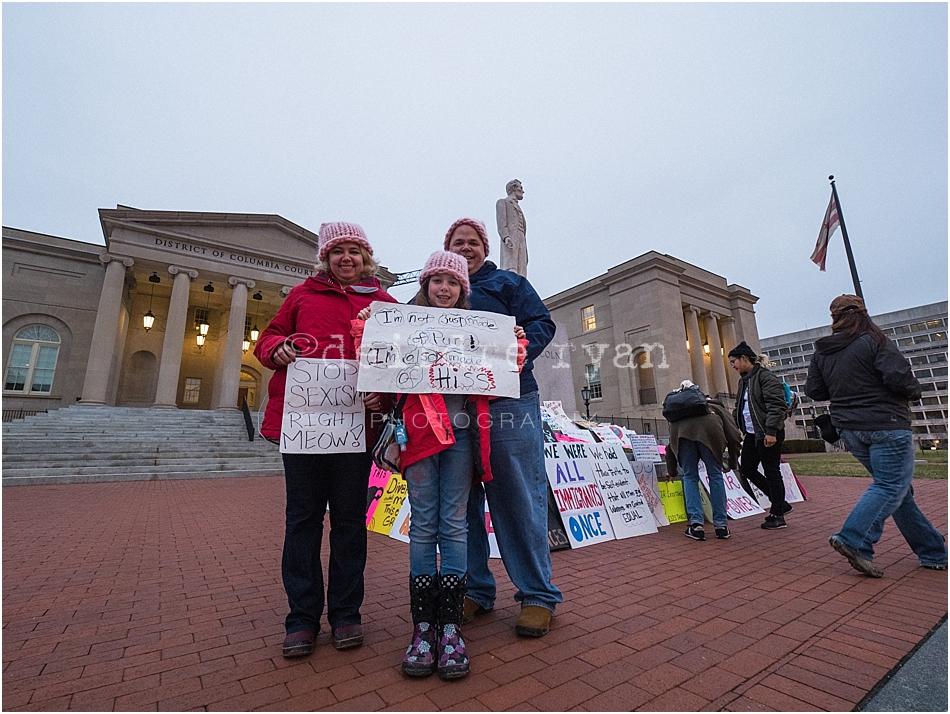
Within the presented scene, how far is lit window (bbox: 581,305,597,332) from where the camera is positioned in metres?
37.4

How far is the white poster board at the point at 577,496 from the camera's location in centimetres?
463

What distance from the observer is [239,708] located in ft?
5.86

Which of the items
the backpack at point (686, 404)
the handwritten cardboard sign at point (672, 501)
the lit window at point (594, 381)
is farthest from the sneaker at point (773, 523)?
the lit window at point (594, 381)

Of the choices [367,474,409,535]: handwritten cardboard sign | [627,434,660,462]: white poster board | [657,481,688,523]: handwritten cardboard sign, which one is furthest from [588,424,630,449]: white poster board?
[367,474,409,535]: handwritten cardboard sign

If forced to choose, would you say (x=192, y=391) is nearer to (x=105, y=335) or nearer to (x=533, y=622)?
(x=105, y=335)

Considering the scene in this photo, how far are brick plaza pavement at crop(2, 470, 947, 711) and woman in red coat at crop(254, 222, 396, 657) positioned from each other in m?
0.19

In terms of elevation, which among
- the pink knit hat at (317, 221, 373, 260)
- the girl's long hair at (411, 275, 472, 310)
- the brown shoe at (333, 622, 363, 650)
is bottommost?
the brown shoe at (333, 622, 363, 650)

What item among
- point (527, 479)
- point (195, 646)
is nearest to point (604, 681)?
point (527, 479)

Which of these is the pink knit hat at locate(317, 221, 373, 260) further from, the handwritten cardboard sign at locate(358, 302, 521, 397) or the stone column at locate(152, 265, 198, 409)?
the stone column at locate(152, 265, 198, 409)

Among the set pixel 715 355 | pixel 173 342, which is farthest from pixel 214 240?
pixel 715 355

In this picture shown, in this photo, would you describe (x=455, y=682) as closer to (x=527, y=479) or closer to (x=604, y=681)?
(x=604, y=681)

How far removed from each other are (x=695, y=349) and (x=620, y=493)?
112 ft

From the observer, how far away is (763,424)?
5.12 meters

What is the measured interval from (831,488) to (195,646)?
1017 centimetres
